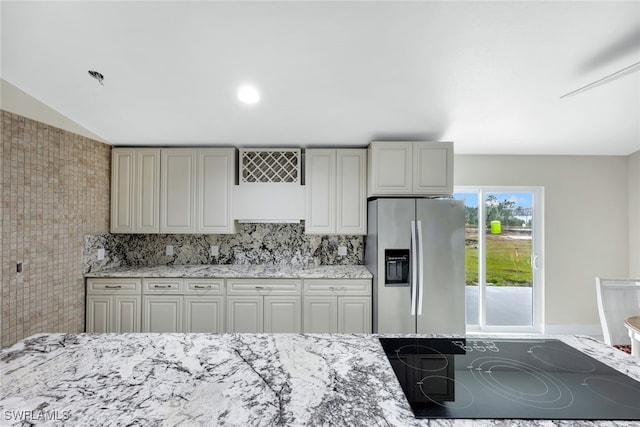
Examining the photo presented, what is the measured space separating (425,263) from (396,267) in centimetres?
28

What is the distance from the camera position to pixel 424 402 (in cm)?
83

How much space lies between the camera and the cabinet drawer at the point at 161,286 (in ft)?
9.12

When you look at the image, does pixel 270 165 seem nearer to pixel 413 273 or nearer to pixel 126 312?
pixel 413 273

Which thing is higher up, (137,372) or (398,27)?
(398,27)

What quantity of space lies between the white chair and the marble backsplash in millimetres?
2101

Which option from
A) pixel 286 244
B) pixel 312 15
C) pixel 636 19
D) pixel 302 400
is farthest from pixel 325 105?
Answer: pixel 302 400

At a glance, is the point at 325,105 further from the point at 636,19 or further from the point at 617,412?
the point at 617,412

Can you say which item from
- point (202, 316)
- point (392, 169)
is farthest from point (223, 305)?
point (392, 169)

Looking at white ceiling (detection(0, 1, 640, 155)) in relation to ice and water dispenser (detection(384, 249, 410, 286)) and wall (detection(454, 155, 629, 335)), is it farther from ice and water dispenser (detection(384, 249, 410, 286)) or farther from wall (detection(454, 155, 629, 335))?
ice and water dispenser (detection(384, 249, 410, 286))

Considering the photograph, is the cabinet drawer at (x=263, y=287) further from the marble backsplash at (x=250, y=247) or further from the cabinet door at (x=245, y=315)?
the marble backsplash at (x=250, y=247)

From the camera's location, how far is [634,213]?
344cm

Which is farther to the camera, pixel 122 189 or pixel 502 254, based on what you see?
pixel 502 254

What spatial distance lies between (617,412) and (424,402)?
21.3 inches

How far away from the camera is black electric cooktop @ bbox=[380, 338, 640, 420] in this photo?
0.80m
